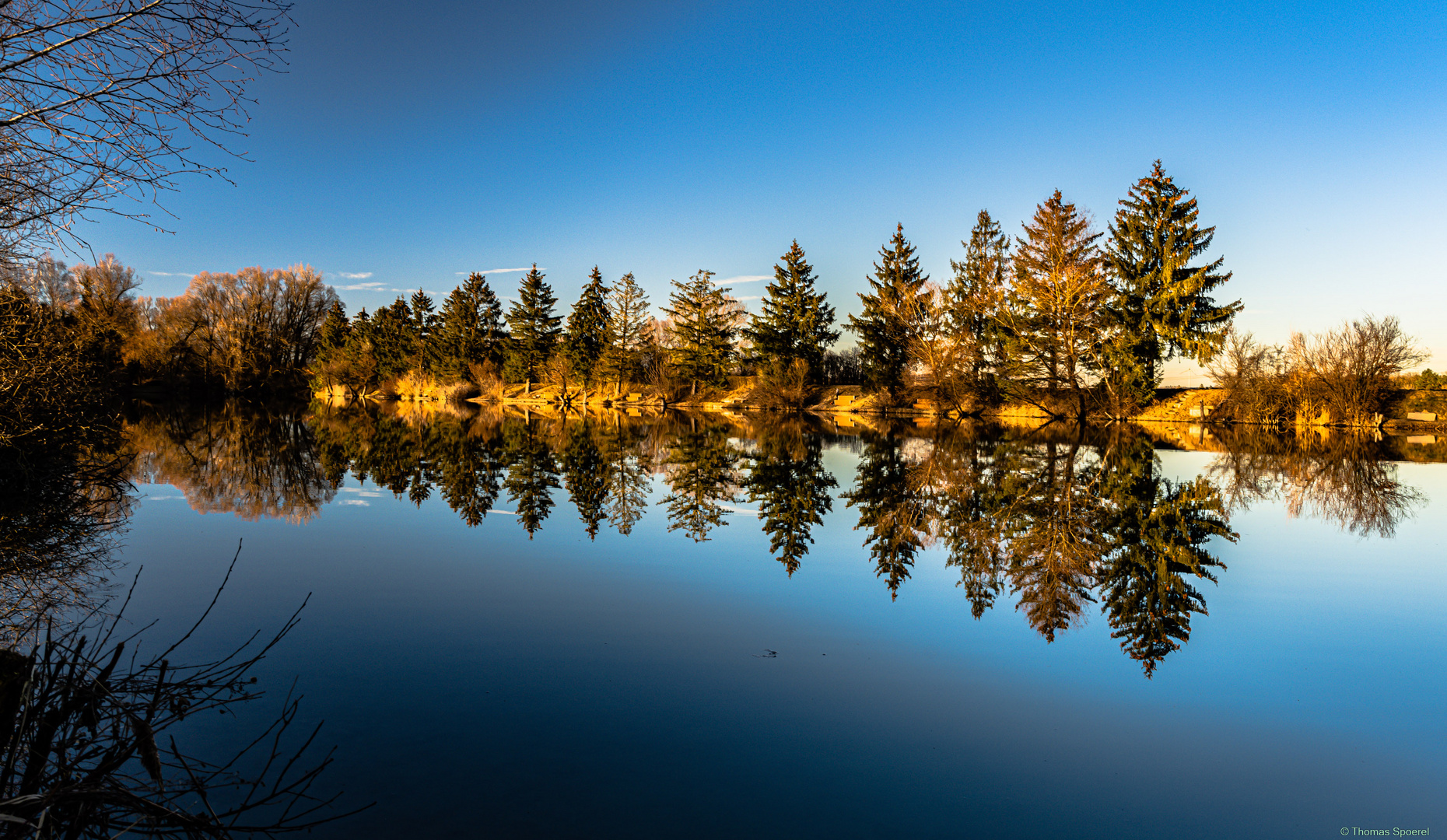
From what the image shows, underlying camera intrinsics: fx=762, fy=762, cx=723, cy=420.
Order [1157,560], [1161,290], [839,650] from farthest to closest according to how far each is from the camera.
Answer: [1161,290]
[1157,560]
[839,650]

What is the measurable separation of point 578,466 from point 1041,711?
10788mm

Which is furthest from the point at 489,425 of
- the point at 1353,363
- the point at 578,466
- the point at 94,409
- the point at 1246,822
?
the point at 1353,363

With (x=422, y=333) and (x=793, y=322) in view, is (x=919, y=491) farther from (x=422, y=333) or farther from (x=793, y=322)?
(x=422, y=333)

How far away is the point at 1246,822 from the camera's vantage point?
9.33ft

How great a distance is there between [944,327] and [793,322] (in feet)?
28.8

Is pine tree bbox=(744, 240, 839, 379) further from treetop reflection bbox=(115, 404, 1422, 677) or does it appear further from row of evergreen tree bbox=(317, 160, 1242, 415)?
treetop reflection bbox=(115, 404, 1422, 677)

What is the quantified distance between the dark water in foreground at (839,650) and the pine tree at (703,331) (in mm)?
34366

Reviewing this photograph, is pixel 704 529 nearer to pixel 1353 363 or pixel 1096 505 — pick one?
pixel 1096 505

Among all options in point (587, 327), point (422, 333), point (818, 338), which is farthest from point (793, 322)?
point (422, 333)

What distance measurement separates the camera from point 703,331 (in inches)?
1780

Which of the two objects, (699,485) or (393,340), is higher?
(393,340)

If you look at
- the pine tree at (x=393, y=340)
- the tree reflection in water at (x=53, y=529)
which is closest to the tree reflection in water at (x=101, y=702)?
the tree reflection in water at (x=53, y=529)

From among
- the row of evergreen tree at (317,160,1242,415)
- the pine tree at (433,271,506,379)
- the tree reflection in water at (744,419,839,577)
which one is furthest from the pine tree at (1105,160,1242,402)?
the pine tree at (433,271,506,379)

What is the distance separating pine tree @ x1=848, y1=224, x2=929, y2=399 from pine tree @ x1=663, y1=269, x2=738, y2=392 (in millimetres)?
8154
